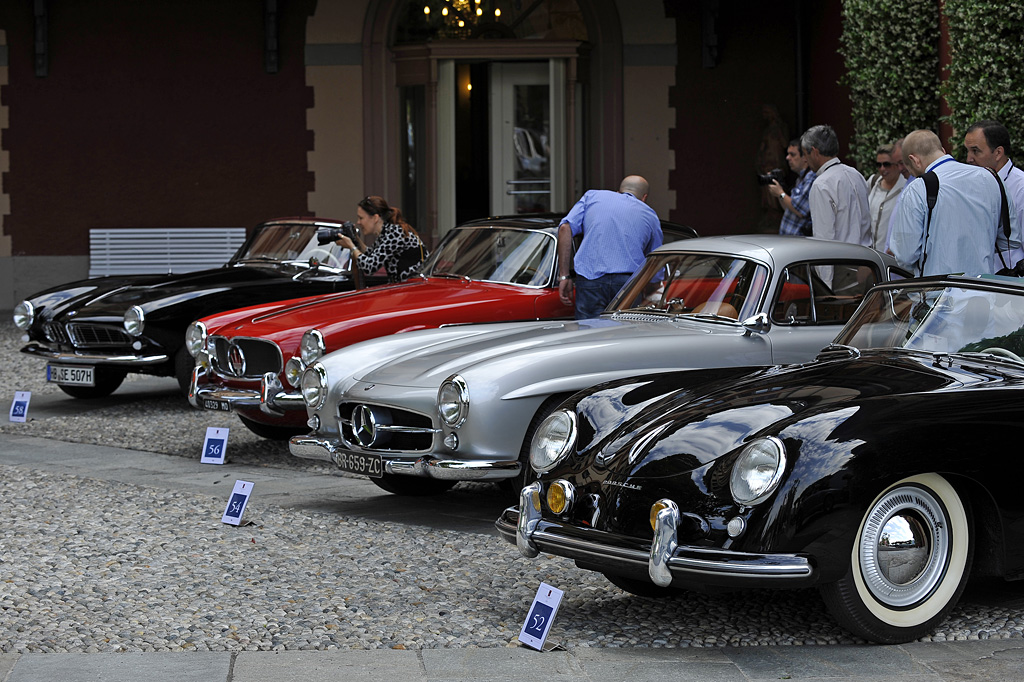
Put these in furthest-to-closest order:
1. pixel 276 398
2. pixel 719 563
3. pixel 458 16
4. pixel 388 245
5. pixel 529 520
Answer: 1. pixel 458 16
2. pixel 388 245
3. pixel 276 398
4. pixel 529 520
5. pixel 719 563

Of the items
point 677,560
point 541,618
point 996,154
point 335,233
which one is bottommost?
point 541,618

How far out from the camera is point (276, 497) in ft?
23.1

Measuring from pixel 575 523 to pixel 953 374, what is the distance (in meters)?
1.44

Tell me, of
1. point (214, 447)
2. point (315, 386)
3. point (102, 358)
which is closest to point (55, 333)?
point (102, 358)

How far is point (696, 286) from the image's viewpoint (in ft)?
22.5

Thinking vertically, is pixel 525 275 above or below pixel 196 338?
above

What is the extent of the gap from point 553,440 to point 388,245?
203 inches

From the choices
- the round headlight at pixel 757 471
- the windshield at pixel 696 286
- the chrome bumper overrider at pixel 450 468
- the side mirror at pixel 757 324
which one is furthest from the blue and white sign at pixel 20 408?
the round headlight at pixel 757 471

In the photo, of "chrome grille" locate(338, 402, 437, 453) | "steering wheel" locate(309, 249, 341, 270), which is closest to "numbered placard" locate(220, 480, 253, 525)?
"chrome grille" locate(338, 402, 437, 453)

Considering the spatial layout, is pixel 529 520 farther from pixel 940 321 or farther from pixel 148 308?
pixel 148 308

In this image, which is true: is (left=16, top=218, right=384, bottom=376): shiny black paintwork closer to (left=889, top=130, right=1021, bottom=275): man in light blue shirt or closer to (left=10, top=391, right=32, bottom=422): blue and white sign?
(left=10, top=391, right=32, bottom=422): blue and white sign

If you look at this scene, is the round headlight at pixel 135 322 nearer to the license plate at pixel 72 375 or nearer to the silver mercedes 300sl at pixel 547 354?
the license plate at pixel 72 375

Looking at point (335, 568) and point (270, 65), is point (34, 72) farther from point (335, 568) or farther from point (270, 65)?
point (335, 568)

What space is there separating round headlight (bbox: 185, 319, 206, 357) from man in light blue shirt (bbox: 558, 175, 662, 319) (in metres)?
2.36
